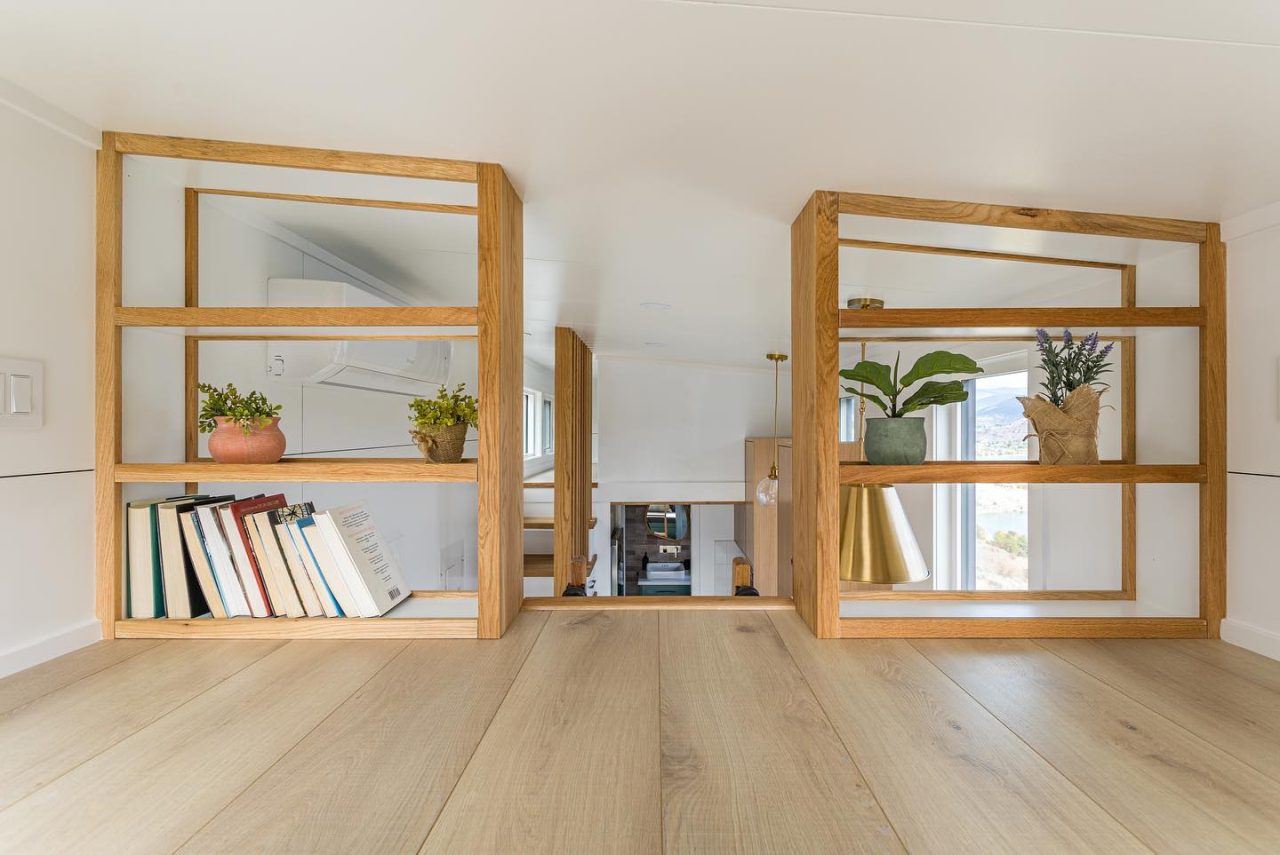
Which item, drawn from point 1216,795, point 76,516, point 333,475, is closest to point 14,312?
point 76,516

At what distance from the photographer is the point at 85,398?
1.31 metres

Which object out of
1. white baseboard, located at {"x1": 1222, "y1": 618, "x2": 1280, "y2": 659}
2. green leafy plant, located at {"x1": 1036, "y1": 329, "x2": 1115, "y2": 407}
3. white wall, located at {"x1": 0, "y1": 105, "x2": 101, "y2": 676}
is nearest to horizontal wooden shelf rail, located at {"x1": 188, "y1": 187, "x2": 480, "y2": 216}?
white wall, located at {"x1": 0, "y1": 105, "x2": 101, "y2": 676}

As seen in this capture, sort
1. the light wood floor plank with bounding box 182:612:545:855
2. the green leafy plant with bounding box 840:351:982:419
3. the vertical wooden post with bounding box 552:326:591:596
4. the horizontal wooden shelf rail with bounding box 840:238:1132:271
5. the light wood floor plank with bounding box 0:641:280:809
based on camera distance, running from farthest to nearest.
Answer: the vertical wooden post with bounding box 552:326:591:596 → the horizontal wooden shelf rail with bounding box 840:238:1132:271 → the green leafy plant with bounding box 840:351:982:419 → the light wood floor plank with bounding box 0:641:280:809 → the light wood floor plank with bounding box 182:612:545:855

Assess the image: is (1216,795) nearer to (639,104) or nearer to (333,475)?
(639,104)

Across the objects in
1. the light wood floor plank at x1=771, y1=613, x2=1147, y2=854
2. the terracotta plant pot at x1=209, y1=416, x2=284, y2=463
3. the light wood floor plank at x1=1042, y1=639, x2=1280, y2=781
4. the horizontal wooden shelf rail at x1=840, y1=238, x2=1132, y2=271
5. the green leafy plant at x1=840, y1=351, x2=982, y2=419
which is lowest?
the light wood floor plank at x1=1042, y1=639, x2=1280, y2=781

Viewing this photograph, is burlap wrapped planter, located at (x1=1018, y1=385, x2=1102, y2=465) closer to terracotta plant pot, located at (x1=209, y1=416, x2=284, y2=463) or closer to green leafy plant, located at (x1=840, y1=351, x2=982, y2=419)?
green leafy plant, located at (x1=840, y1=351, x2=982, y2=419)

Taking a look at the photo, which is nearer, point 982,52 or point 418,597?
point 982,52

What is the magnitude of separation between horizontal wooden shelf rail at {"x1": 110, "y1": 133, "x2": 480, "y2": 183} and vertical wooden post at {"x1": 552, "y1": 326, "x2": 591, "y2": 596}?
2.23 m

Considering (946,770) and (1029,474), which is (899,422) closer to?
(1029,474)

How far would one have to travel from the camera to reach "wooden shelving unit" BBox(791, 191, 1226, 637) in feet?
4.60

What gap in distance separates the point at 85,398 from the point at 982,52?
174 centimetres

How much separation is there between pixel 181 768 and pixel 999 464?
64.1 inches

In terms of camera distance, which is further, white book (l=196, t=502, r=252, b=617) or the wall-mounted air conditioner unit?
the wall-mounted air conditioner unit

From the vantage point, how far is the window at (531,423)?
260 inches
